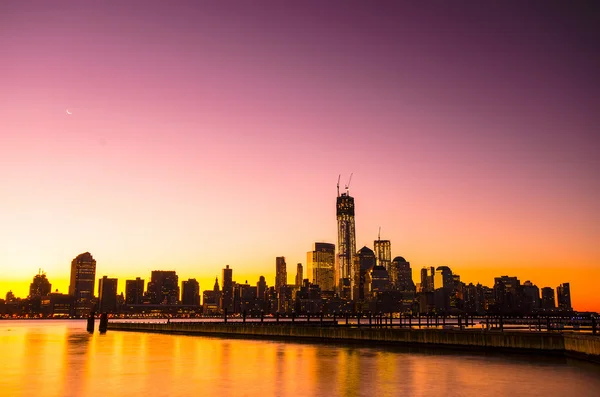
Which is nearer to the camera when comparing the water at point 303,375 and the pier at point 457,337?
the water at point 303,375

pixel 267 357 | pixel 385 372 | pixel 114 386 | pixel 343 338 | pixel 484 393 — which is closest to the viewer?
pixel 484 393

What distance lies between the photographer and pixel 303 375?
2653 cm

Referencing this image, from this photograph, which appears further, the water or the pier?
the pier

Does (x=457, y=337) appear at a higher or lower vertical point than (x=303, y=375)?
higher

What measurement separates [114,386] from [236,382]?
5093mm

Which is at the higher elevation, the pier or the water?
the pier

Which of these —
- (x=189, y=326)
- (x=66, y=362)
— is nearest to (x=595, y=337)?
(x=66, y=362)

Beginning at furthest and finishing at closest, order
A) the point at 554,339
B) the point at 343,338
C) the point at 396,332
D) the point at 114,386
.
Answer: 1. the point at 343,338
2. the point at 396,332
3. the point at 554,339
4. the point at 114,386

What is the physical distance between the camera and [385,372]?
88.4ft

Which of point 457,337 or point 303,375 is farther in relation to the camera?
point 457,337

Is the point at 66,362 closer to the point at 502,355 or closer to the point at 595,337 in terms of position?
the point at 502,355

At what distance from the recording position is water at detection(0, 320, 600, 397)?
21.6 metres

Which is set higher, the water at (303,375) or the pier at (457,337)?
the pier at (457,337)

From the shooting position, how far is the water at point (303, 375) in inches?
851
